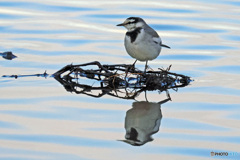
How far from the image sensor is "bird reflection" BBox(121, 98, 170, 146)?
6.80 meters

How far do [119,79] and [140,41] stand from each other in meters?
0.65

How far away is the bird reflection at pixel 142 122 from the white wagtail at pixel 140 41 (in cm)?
100

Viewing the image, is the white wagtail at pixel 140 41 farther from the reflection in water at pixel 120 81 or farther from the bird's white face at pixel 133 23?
the reflection in water at pixel 120 81

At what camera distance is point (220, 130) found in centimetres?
709

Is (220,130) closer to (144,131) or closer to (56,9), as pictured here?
(144,131)

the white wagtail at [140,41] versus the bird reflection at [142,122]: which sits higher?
the white wagtail at [140,41]

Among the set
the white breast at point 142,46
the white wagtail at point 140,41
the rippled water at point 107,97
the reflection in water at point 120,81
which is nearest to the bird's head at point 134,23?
the white wagtail at point 140,41

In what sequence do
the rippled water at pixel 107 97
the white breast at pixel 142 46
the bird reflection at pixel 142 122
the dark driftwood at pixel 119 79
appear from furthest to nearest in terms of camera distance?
the white breast at pixel 142 46 → the dark driftwood at pixel 119 79 → the bird reflection at pixel 142 122 → the rippled water at pixel 107 97

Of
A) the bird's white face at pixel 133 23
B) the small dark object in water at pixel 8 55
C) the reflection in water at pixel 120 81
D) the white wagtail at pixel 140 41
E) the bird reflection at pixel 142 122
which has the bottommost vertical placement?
the bird reflection at pixel 142 122

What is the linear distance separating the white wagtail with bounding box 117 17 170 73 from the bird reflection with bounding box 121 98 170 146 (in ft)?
3.29

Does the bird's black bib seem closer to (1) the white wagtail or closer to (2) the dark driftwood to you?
(1) the white wagtail

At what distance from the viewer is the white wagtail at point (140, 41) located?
912cm

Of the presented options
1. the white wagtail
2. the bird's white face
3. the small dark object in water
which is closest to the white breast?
the white wagtail

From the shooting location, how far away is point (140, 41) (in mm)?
9117
